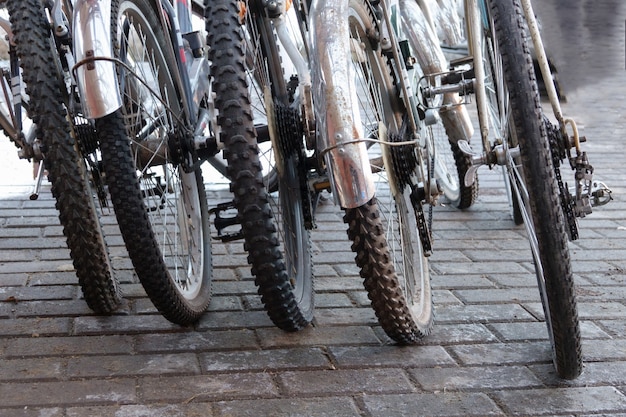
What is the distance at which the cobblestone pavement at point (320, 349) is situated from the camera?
263 centimetres

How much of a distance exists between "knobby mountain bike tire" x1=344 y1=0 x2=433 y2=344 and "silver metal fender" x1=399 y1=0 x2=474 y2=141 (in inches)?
30.1

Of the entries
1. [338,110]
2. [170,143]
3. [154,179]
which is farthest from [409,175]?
[154,179]

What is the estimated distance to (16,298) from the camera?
349 centimetres

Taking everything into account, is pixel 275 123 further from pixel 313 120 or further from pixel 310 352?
pixel 310 352

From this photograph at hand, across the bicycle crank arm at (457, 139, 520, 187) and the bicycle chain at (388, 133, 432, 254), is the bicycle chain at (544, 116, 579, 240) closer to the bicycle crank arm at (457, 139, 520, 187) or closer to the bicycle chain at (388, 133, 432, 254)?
the bicycle crank arm at (457, 139, 520, 187)

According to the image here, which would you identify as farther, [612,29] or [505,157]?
[505,157]

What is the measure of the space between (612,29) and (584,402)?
4.46ft

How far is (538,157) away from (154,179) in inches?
56.0

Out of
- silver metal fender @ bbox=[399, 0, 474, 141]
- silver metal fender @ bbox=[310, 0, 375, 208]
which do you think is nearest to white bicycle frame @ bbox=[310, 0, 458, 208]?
silver metal fender @ bbox=[310, 0, 375, 208]

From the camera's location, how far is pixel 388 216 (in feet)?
10.5

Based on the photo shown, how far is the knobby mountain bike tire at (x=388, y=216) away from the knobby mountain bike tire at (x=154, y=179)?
0.61 meters

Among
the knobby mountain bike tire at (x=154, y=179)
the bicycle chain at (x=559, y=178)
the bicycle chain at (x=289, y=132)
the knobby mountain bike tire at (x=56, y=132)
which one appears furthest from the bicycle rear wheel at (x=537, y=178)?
the knobby mountain bike tire at (x=56, y=132)

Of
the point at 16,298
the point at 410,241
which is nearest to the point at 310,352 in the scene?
the point at 410,241

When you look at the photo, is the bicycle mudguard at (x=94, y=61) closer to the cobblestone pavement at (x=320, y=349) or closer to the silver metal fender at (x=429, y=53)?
the cobblestone pavement at (x=320, y=349)
